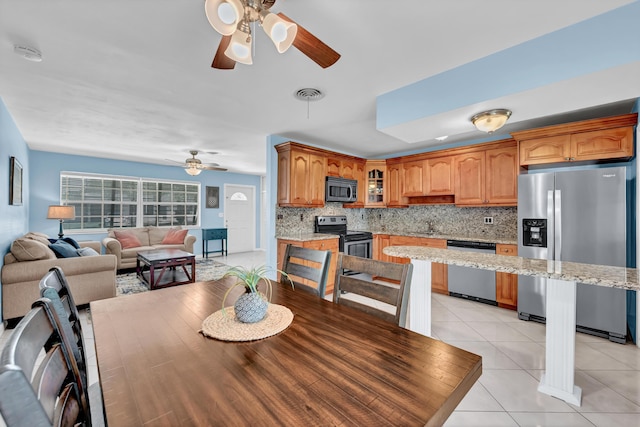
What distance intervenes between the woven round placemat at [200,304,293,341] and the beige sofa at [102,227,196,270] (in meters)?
5.09

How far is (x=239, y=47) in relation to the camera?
1.37 meters

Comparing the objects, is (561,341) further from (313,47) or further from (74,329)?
(74,329)

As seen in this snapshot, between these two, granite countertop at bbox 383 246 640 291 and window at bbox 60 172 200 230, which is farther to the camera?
window at bbox 60 172 200 230

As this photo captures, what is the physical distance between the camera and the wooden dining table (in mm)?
688

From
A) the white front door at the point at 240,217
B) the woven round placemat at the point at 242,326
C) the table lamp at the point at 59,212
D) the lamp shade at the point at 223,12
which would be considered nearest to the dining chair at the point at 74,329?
the woven round placemat at the point at 242,326

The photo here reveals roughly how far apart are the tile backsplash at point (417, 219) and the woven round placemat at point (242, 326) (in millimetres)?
3023

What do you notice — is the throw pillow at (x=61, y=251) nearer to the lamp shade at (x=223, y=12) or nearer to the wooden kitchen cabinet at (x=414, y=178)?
the lamp shade at (x=223, y=12)

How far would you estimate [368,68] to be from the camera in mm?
2254

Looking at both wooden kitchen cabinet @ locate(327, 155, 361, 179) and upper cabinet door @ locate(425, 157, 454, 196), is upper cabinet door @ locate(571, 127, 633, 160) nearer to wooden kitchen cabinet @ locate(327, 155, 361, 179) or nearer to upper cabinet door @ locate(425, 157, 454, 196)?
upper cabinet door @ locate(425, 157, 454, 196)

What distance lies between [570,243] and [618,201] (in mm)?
547

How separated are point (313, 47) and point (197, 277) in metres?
4.85

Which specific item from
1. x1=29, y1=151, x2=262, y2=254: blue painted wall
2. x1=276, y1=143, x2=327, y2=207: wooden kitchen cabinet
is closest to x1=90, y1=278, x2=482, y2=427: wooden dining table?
x1=276, y1=143, x2=327, y2=207: wooden kitchen cabinet

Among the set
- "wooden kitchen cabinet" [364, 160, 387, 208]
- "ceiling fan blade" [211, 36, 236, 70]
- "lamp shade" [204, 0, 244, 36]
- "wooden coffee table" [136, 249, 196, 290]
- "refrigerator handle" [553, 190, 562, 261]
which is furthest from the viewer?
"wooden kitchen cabinet" [364, 160, 387, 208]

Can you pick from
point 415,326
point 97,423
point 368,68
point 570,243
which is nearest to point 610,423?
point 415,326
